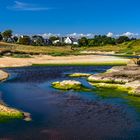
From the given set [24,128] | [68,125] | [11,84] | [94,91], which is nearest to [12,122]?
[24,128]

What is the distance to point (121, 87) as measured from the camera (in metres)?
55.8

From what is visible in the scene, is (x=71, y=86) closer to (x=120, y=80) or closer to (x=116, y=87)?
(x=116, y=87)

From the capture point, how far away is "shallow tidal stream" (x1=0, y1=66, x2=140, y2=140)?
1247 inches

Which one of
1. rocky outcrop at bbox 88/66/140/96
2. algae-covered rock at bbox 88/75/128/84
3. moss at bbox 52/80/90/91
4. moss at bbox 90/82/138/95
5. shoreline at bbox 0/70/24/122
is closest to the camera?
shoreline at bbox 0/70/24/122

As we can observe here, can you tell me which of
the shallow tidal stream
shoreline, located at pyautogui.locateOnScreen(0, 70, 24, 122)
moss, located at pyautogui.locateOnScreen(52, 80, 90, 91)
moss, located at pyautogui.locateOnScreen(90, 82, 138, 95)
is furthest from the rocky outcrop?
shoreline, located at pyautogui.locateOnScreen(0, 70, 24, 122)

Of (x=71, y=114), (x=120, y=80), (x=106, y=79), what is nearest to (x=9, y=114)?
(x=71, y=114)

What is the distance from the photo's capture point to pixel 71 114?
128 ft

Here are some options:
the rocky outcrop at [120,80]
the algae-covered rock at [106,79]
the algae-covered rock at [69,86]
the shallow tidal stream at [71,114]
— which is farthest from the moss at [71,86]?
the algae-covered rock at [106,79]

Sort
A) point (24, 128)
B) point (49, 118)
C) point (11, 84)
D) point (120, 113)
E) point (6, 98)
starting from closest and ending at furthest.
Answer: point (24, 128) → point (49, 118) → point (120, 113) → point (6, 98) → point (11, 84)

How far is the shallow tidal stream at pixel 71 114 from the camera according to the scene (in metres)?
31.7

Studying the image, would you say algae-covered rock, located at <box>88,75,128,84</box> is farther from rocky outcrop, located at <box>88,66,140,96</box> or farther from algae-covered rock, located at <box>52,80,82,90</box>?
algae-covered rock, located at <box>52,80,82,90</box>

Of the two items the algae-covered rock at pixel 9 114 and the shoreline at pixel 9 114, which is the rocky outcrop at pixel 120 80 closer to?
the shoreline at pixel 9 114

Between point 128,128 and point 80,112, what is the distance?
7701mm

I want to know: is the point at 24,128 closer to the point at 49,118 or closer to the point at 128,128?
the point at 49,118
